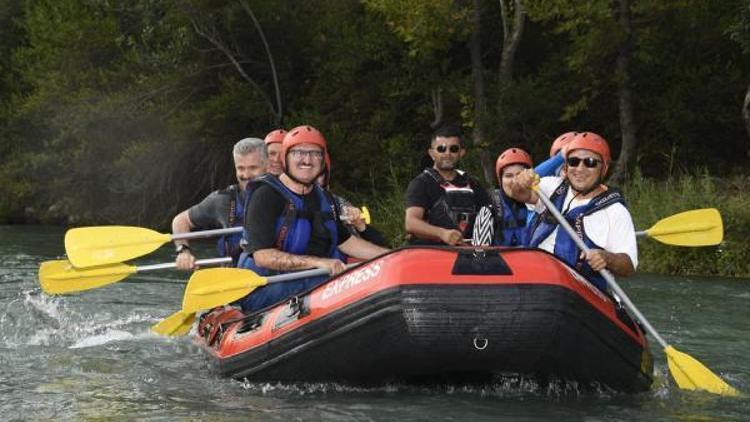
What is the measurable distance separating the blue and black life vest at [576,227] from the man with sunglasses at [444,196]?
104 centimetres

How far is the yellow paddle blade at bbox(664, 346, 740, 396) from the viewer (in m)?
5.88

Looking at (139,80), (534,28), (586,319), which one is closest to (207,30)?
(139,80)

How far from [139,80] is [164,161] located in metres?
1.56

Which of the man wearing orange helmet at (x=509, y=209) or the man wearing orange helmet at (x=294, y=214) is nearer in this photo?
the man wearing orange helmet at (x=294, y=214)

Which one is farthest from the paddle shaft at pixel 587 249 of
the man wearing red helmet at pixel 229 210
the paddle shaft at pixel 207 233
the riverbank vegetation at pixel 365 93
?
the riverbank vegetation at pixel 365 93

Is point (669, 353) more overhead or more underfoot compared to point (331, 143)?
more underfoot

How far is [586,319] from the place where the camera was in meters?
5.34

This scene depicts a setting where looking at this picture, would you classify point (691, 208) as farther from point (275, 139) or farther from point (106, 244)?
point (106, 244)

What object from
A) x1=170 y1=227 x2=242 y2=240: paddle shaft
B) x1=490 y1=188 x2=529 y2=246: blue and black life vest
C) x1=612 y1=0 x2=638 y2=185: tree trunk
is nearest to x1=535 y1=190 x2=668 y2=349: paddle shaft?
x1=490 y1=188 x2=529 y2=246: blue and black life vest

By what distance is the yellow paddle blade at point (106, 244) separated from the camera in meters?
7.16

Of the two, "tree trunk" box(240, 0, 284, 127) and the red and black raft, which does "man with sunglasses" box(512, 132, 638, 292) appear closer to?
the red and black raft

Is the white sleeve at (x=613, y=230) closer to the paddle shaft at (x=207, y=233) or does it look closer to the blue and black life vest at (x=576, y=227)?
the blue and black life vest at (x=576, y=227)

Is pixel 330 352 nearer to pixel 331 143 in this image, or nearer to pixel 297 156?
pixel 297 156

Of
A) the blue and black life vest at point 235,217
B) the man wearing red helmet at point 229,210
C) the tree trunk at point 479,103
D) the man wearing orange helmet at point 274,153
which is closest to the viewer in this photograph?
the man wearing red helmet at point 229,210
